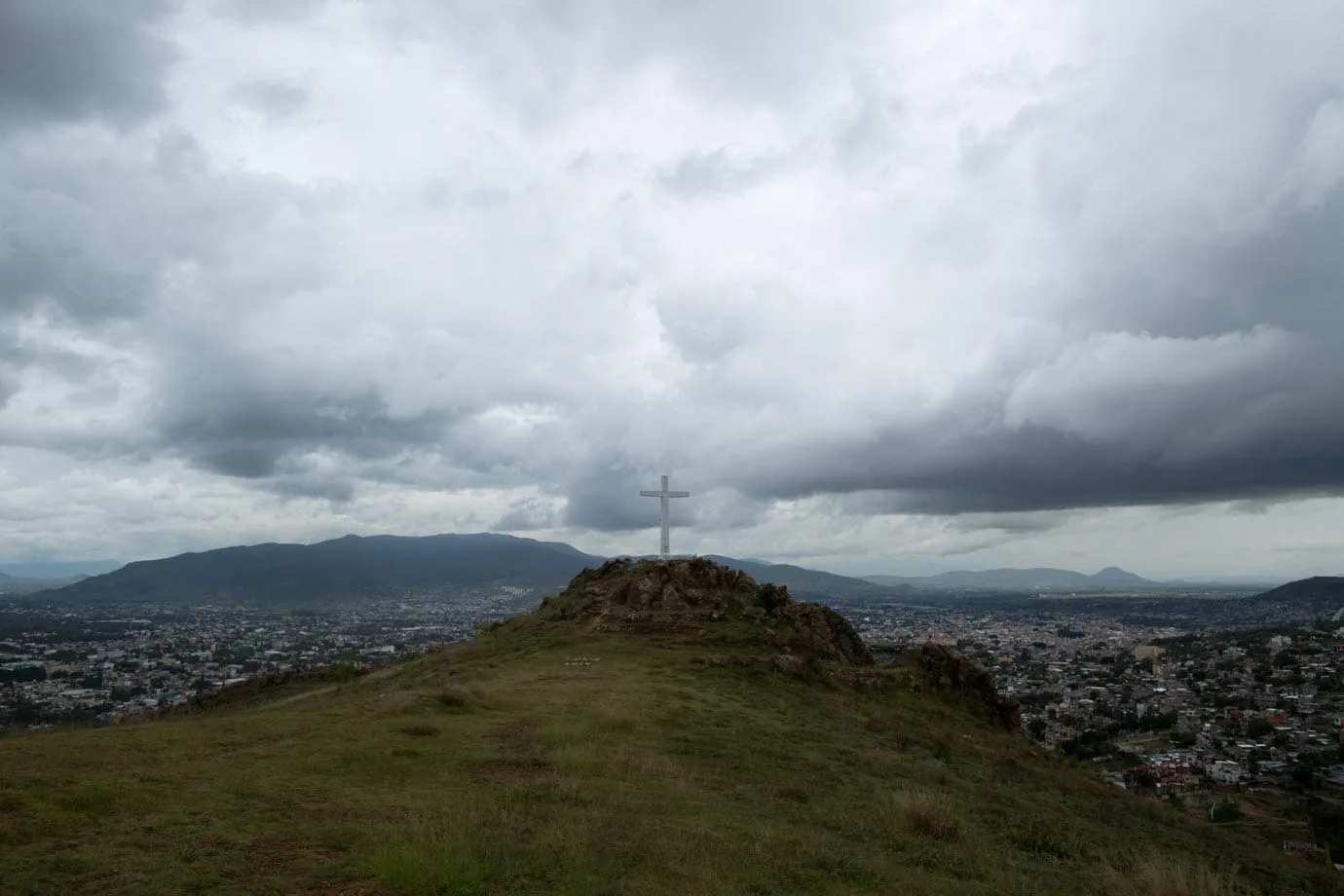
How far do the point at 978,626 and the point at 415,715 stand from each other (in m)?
115

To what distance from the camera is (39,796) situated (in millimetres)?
10656

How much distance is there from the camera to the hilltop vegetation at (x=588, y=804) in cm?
931

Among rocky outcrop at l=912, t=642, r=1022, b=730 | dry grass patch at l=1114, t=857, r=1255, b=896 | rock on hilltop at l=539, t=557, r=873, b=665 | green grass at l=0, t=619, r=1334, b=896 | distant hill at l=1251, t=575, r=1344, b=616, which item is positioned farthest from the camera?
distant hill at l=1251, t=575, r=1344, b=616

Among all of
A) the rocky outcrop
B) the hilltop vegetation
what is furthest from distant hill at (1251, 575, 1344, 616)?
the hilltop vegetation

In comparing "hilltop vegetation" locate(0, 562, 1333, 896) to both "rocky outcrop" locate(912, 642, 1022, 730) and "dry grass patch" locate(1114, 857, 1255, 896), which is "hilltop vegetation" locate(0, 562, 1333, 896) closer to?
"dry grass patch" locate(1114, 857, 1255, 896)

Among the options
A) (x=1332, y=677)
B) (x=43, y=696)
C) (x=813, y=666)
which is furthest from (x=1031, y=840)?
(x=1332, y=677)

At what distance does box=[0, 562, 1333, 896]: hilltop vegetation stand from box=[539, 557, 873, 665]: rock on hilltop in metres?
7.32

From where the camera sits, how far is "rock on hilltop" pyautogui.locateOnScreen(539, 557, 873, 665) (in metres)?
35.3

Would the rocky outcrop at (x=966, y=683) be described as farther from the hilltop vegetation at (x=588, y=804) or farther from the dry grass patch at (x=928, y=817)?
the dry grass patch at (x=928, y=817)

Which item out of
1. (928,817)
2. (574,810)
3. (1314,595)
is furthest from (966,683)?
(1314,595)

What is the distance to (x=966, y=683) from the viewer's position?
3375cm

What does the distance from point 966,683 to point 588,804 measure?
1016 inches

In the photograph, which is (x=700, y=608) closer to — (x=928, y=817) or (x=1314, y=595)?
(x=928, y=817)

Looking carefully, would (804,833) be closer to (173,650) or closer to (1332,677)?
(1332,677)
